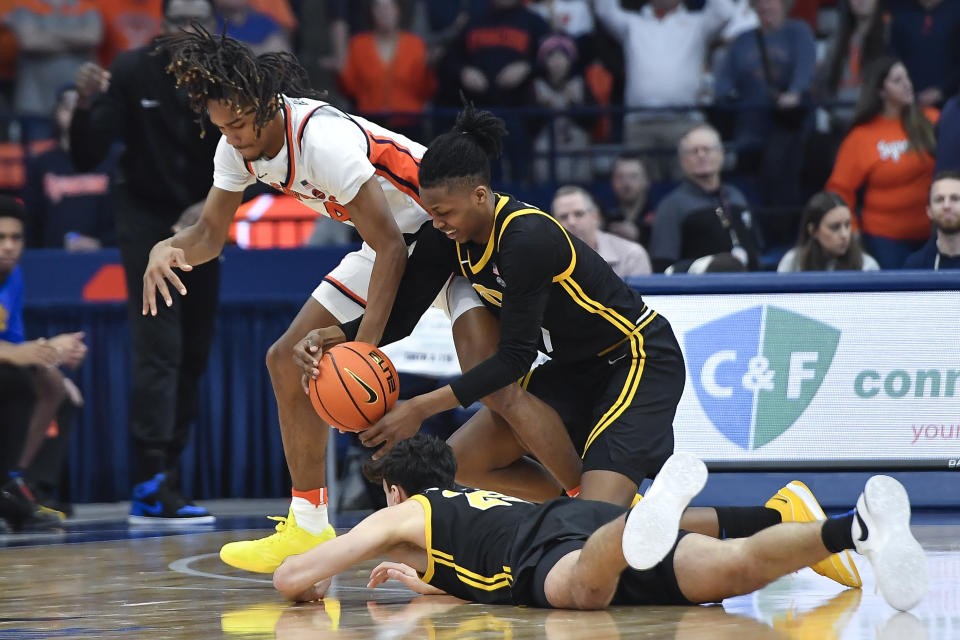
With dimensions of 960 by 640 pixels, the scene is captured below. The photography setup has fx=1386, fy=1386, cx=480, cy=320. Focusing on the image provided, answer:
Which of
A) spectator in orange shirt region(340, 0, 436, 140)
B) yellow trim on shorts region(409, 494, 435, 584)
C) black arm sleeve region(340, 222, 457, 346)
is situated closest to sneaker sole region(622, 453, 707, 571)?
yellow trim on shorts region(409, 494, 435, 584)

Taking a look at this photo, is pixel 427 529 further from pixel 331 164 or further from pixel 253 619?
pixel 331 164

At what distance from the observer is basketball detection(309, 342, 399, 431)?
15.5 ft

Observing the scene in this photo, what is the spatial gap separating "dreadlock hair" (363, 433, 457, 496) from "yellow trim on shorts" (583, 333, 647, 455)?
697 millimetres

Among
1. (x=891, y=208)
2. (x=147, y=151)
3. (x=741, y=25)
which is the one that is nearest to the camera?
(x=147, y=151)

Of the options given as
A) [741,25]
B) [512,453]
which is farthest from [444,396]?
[741,25]

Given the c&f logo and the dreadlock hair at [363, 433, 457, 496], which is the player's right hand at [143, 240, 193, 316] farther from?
the c&f logo

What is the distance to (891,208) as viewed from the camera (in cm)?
903

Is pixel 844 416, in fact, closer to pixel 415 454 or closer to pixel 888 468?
pixel 888 468

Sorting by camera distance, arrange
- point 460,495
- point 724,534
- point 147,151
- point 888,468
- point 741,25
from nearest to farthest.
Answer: point 460,495 → point 724,534 → point 888,468 → point 147,151 → point 741,25

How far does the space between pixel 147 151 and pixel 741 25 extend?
5.14 metres

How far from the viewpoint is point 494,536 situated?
14.1 ft

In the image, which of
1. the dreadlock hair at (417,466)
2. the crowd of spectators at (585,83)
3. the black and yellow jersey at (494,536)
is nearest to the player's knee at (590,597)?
the black and yellow jersey at (494,536)

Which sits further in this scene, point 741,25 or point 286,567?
point 741,25

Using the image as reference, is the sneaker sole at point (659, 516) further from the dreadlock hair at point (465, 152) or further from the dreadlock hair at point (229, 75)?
the dreadlock hair at point (229, 75)
